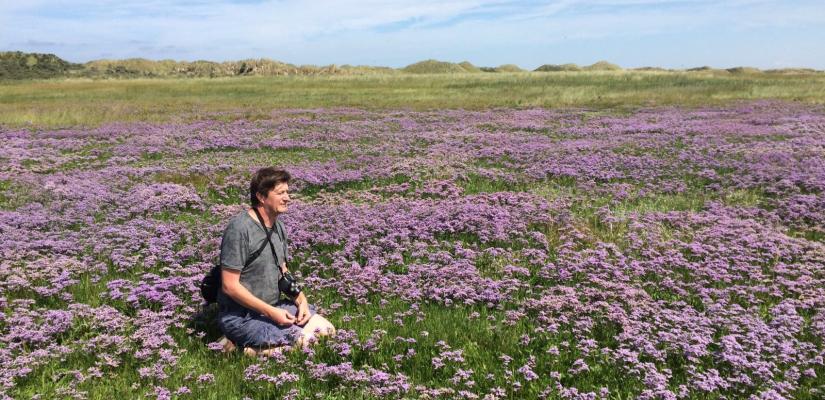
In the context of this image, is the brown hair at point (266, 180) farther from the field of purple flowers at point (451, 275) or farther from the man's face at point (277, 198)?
the field of purple flowers at point (451, 275)

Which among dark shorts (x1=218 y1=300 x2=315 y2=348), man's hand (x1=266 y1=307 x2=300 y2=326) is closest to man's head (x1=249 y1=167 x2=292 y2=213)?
man's hand (x1=266 y1=307 x2=300 y2=326)

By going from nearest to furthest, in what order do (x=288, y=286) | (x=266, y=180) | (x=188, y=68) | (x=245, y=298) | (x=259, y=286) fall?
(x=245, y=298)
(x=266, y=180)
(x=259, y=286)
(x=288, y=286)
(x=188, y=68)

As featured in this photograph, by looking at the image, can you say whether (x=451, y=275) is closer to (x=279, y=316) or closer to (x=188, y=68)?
(x=279, y=316)

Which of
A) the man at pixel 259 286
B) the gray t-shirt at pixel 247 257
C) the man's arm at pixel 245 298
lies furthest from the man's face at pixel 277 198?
the man's arm at pixel 245 298

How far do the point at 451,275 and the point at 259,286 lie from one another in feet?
10.4

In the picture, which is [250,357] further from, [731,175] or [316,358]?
[731,175]

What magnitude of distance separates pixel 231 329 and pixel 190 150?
1722cm

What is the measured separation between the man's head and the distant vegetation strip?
12554 centimetres

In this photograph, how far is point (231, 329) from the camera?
6379 millimetres

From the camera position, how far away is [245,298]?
6270 mm

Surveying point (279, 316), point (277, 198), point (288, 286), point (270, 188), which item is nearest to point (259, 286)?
point (288, 286)

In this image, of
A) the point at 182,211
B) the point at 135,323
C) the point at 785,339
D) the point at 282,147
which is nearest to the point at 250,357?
the point at 135,323

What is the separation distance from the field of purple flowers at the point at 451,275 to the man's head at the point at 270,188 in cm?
182

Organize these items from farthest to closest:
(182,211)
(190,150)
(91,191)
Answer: (190,150) < (91,191) < (182,211)
